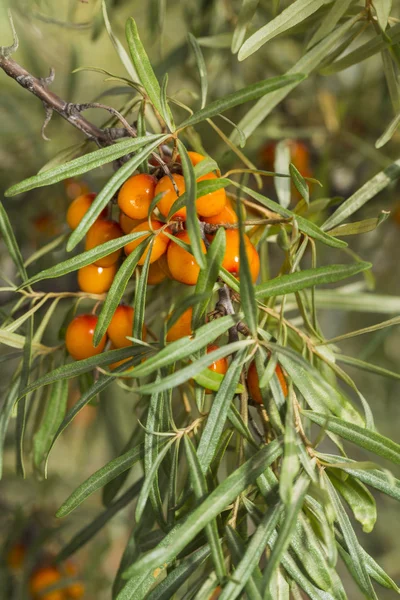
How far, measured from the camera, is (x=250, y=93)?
0.39 meters

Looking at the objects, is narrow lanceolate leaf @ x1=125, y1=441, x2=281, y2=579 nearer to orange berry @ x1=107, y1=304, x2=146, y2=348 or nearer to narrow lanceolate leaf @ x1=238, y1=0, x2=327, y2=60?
orange berry @ x1=107, y1=304, x2=146, y2=348

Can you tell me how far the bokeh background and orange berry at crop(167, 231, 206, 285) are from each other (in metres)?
0.32

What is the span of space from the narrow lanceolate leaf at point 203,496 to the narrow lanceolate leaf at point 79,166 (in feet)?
0.69

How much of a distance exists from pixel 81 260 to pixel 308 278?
17 centimetres

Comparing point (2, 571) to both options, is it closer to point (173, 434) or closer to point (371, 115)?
point (173, 434)

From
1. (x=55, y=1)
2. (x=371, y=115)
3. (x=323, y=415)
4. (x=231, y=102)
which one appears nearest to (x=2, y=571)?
(x=323, y=415)

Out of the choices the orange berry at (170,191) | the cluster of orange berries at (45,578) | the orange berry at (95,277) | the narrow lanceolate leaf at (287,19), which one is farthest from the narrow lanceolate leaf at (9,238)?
the cluster of orange berries at (45,578)

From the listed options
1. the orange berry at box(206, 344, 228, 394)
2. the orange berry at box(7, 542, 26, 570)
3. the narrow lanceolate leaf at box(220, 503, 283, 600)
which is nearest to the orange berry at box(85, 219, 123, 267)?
the orange berry at box(206, 344, 228, 394)

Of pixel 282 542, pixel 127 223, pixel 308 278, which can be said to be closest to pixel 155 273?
pixel 127 223

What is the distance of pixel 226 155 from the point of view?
0.61 meters

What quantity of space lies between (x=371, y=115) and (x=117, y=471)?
975mm

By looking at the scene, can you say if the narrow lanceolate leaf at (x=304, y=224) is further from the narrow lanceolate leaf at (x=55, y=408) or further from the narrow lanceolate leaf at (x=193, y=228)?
the narrow lanceolate leaf at (x=55, y=408)

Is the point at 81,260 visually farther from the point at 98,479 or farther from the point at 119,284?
the point at 98,479

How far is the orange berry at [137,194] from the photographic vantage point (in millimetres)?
450
